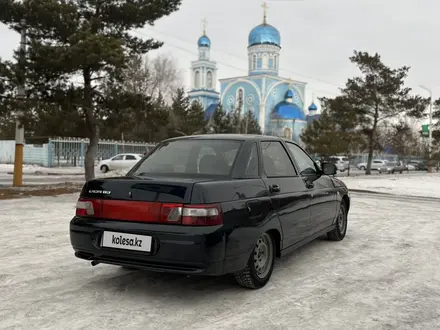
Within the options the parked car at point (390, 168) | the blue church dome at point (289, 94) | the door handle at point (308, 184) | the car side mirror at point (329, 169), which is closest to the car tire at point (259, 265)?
the door handle at point (308, 184)

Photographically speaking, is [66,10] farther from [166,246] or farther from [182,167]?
[166,246]

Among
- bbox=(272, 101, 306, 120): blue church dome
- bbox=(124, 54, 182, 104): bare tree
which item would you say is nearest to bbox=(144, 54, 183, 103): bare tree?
bbox=(124, 54, 182, 104): bare tree

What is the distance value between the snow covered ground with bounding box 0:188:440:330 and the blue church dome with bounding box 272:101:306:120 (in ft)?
218

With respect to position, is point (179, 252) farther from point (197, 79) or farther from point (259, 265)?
point (197, 79)

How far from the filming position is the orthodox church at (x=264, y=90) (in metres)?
72.8

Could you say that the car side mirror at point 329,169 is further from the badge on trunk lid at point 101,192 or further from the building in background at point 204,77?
the building in background at point 204,77

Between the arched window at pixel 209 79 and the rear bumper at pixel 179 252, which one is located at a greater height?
the arched window at pixel 209 79

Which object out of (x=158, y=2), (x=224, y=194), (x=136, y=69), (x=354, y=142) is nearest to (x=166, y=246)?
(x=224, y=194)

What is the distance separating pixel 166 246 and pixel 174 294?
74 cm

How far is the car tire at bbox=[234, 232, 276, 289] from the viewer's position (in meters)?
4.19

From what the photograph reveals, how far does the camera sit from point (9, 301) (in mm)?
3924

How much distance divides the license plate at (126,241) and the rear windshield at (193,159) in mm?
837

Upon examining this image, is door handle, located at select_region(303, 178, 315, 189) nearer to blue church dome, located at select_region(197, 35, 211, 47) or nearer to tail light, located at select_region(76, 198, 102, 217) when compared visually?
tail light, located at select_region(76, 198, 102, 217)

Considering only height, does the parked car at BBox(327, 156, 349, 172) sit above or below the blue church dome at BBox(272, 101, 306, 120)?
below
